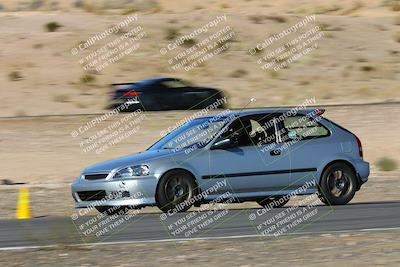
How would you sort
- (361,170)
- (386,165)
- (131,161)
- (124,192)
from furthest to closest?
(386,165) → (361,170) → (131,161) → (124,192)

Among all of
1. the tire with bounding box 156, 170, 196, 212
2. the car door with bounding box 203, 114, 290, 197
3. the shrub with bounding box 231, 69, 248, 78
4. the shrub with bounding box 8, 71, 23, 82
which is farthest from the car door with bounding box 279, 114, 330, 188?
the shrub with bounding box 231, 69, 248, 78

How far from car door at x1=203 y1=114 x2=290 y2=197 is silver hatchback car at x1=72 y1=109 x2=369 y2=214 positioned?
0.05 feet

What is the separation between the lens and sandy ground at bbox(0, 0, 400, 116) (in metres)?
44.9

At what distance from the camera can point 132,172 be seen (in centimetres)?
1438

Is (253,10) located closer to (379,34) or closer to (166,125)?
(379,34)

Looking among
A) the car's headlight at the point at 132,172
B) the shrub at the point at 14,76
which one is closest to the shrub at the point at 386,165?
the car's headlight at the point at 132,172

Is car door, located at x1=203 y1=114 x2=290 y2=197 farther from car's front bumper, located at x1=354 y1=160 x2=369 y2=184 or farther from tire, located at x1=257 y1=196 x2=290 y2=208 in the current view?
car's front bumper, located at x1=354 y1=160 x2=369 y2=184

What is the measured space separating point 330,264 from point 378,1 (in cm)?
6427

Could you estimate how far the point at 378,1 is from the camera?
72.0m

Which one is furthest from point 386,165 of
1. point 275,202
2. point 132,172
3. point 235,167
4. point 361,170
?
point 132,172

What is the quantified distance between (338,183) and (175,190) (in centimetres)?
254

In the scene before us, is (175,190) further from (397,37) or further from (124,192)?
(397,37)

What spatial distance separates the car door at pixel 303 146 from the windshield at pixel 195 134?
936mm

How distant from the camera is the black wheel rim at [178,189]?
14367 millimetres
